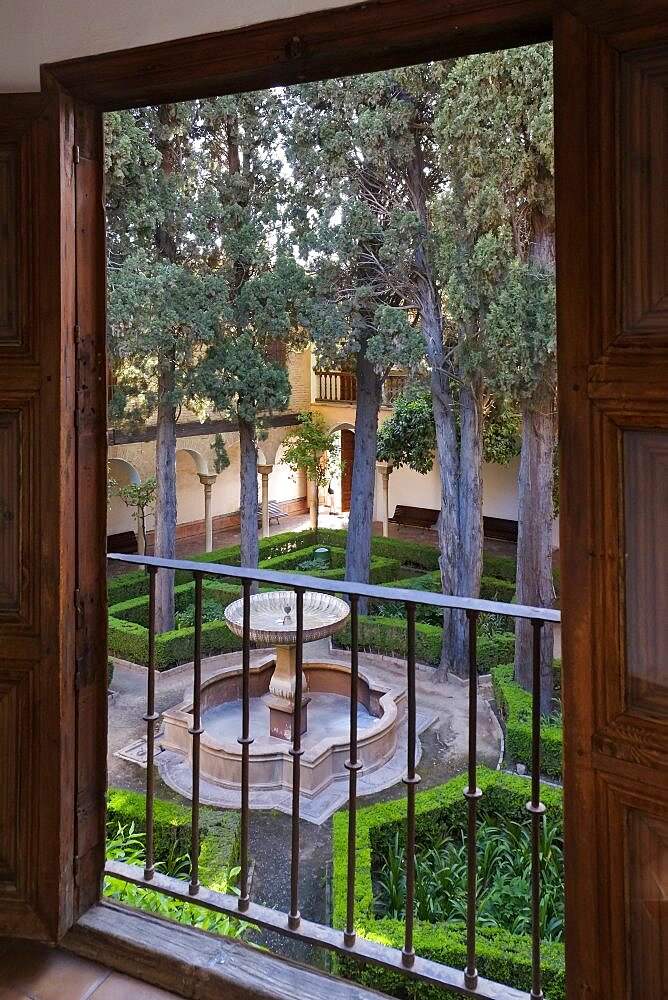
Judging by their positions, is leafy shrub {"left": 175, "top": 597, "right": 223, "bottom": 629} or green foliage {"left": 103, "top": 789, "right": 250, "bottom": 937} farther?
leafy shrub {"left": 175, "top": 597, "right": 223, "bottom": 629}

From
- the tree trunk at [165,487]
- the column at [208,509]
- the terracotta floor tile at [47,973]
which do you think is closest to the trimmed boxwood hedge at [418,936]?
the terracotta floor tile at [47,973]

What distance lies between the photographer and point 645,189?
3.26 ft

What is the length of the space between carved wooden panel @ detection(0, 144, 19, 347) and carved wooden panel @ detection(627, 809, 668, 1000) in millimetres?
1319

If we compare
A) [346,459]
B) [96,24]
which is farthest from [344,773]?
[346,459]

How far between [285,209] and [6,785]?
28.3ft

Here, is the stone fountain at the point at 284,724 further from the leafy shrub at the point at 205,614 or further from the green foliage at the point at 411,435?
the green foliage at the point at 411,435

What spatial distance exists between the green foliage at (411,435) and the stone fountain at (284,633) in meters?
5.00

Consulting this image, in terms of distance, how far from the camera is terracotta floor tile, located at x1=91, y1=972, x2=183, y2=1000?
4.50ft

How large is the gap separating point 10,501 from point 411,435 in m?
10.3

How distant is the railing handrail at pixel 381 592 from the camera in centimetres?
126

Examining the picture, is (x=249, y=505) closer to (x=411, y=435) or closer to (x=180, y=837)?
(x=411, y=435)

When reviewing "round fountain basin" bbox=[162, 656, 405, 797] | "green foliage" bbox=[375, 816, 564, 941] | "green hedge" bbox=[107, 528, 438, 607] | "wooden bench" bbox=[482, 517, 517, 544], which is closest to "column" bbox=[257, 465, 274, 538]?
"green hedge" bbox=[107, 528, 438, 607]

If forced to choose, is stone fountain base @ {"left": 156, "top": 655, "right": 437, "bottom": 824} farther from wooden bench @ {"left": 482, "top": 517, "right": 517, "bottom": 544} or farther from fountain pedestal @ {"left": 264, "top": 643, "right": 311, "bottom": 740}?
wooden bench @ {"left": 482, "top": 517, "right": 517, "bottom": 544}

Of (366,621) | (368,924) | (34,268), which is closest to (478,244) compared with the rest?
(366,621)
